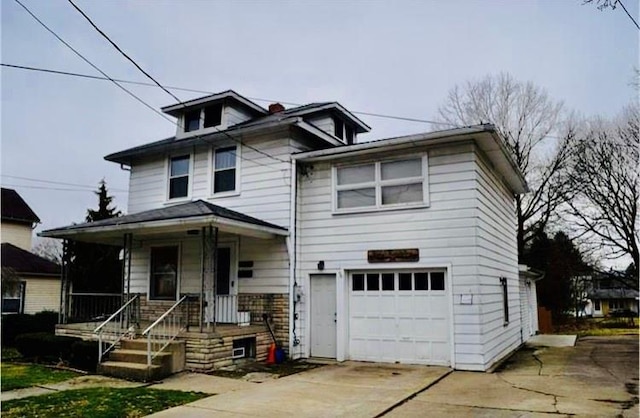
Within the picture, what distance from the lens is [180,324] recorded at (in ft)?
41.5

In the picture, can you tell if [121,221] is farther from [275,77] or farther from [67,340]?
[275,77]

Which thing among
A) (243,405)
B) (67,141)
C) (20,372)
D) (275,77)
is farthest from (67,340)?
(67,141)

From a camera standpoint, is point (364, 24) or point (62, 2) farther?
point (364, 24)

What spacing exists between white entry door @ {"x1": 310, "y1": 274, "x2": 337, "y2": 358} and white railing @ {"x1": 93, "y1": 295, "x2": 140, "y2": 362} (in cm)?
416

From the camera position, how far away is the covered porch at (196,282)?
10484 millimetres

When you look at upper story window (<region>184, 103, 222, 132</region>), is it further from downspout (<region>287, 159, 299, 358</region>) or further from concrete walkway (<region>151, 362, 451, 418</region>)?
concrete walkway (<region>151, 362, 451, 418</region>)

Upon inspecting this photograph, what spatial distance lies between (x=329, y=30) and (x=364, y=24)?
81cm

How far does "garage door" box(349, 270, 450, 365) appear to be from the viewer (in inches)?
423

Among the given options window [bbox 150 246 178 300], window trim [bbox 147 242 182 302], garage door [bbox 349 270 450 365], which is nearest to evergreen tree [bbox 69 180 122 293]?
window trim [bbox 147 242 182 302]

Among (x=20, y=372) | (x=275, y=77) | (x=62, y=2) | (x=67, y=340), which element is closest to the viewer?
(x=62, y=2)

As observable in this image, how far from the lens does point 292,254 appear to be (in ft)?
40.0

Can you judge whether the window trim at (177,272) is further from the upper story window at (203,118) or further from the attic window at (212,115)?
the attic window at (212,115)

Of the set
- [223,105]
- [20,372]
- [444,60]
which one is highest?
[444,60]

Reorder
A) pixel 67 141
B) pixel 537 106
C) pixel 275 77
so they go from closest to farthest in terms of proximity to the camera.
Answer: pixel 275 77
pixel 67 141
pixel 537 106
